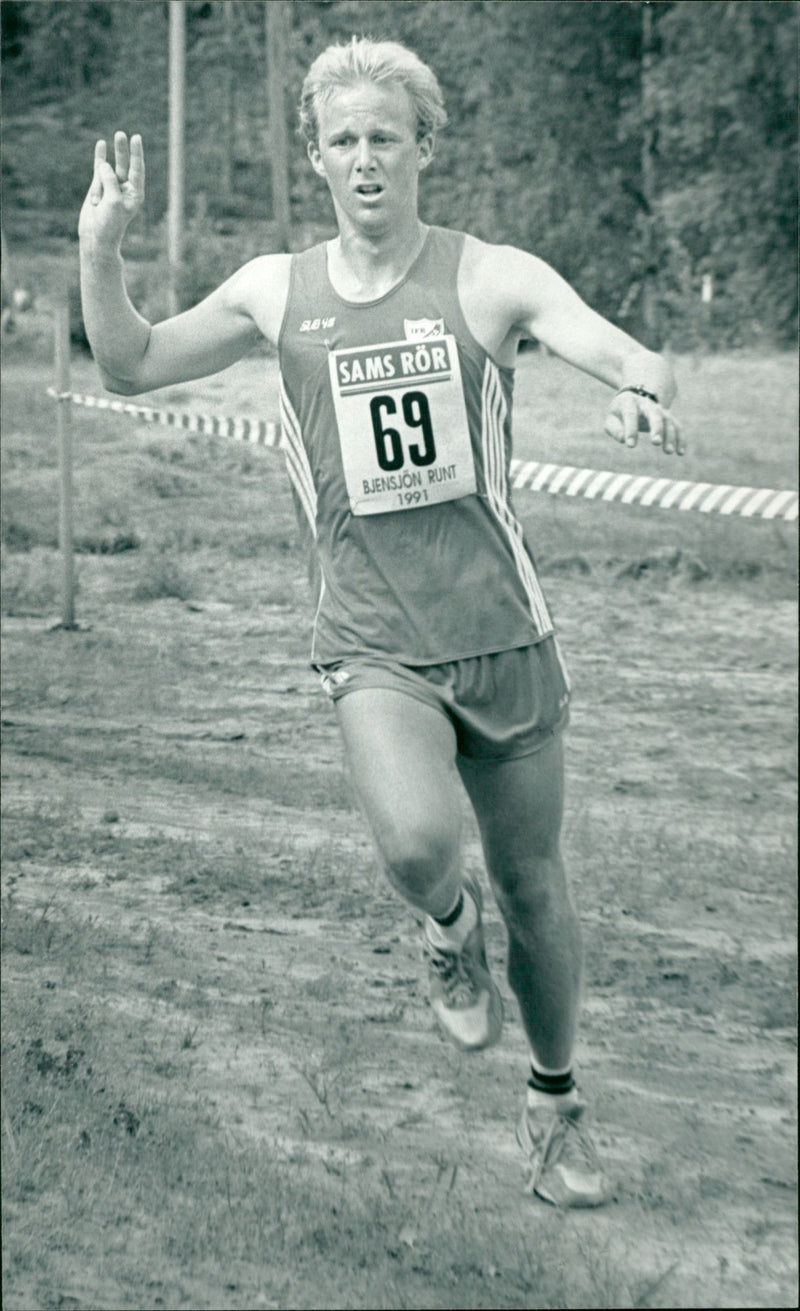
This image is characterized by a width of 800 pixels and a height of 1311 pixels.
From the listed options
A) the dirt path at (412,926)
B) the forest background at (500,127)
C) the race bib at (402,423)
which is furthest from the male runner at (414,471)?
the forest background at (500,127)

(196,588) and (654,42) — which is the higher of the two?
(654,42)

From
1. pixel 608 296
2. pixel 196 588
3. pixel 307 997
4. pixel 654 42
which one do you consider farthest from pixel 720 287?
pixel 307 997

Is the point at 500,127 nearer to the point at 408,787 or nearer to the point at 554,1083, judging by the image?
the point at 554,1083

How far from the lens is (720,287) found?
7402 millimetres

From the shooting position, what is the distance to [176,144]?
19.9ft

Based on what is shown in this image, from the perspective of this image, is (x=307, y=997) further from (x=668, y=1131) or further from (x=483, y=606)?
(x=483, y=606)

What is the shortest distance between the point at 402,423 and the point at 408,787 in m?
0.56

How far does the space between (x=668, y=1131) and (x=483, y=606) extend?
4.43ft

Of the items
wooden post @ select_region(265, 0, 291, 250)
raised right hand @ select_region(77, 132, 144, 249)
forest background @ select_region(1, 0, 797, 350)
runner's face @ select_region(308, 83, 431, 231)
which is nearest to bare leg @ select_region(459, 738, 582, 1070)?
runner's face @ select_region(308, 83, 431, 231)

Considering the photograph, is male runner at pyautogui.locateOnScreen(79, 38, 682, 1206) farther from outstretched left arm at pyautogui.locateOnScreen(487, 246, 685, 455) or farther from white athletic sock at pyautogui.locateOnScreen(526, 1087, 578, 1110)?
white athletic sock at pyautogui.locateOnScreen(526, 1087, 578, 1110)

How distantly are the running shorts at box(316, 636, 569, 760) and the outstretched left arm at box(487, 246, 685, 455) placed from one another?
1.45 feet

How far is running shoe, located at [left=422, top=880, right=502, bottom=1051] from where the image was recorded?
272cm

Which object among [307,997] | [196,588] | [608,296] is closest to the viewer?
[307,997]

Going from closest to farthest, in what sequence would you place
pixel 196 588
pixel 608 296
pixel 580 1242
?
pixel 580 1242, pixel 608 296, pixel 196 588
